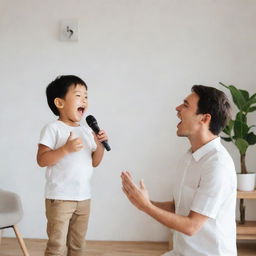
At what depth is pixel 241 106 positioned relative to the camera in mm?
2914

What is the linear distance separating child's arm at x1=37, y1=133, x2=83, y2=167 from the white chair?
768mm

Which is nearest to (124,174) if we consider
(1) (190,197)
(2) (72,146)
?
(1) (190,197)

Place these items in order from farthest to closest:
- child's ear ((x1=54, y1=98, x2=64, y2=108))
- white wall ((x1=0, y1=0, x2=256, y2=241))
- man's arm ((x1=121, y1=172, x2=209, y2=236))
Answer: white wall ((x1=0, y1=0, x2=256, y2=241)) < child's ear ((x1=54, y1=98, x2=64, y2=108)) < man's arm ((x1=121, y1=172, x2=209, y2=236))

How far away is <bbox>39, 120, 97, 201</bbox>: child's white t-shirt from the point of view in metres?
2.06

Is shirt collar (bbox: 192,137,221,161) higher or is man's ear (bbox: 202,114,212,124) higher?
man's ear (bbox: 202,114,212,124)

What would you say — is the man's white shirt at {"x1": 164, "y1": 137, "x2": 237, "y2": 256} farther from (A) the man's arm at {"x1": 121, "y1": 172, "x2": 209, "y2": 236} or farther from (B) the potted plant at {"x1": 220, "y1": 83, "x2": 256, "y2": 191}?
(B) the potted plant at {"x1": 220, "y1": 83, "x2": 256, "y2": 191}

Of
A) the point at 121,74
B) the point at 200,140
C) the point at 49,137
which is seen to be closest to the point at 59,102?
the point at 49,137

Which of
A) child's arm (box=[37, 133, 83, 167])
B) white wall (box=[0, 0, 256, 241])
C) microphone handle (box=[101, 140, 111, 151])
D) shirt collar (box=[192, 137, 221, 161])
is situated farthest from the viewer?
white wall (box=[0, 0, 256, 241])

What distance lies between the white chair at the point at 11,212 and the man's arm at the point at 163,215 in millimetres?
1517

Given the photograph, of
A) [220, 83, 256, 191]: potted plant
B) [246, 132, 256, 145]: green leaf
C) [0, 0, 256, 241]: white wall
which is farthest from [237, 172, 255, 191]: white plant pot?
[0, 0, 256, 241]: white wall

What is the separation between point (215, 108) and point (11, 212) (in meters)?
1.77

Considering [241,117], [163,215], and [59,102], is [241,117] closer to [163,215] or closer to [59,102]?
[59,102]

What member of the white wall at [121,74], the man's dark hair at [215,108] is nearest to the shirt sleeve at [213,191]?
the man's dark hair at [215,108]

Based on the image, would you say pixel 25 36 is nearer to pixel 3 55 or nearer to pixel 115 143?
pixel 3 55
